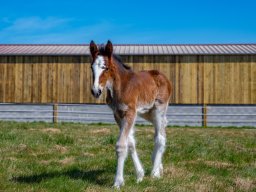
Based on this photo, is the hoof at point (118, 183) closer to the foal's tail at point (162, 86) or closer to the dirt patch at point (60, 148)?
the foal's tail at point (162, 86)

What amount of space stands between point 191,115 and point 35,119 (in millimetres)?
9500

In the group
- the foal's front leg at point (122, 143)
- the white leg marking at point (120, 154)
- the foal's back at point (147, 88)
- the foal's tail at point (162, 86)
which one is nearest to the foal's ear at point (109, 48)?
the foal's back at point (147, 88)

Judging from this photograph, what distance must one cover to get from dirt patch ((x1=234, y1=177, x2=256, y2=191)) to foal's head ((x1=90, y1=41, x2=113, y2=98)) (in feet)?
9.09

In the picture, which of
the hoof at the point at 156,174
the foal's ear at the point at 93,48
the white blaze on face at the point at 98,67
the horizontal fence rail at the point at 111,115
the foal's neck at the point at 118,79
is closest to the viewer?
the white blaze on face at the point at 98,67

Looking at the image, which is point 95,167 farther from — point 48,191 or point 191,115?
point 191,115

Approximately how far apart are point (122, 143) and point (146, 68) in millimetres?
24663

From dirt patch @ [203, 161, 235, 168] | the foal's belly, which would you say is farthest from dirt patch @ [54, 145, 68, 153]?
the foal's belly

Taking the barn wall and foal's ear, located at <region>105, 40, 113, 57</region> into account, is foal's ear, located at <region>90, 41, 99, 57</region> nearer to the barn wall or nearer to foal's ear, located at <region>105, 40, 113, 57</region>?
foal's ear, located at <region>105, 40, 113, 57</region>

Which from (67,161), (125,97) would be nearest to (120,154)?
(125,97)

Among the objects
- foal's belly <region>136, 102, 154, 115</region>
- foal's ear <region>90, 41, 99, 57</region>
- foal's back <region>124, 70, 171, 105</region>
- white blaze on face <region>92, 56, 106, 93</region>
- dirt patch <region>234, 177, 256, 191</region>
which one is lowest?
dirt patch <region>234, 177, 256, 191</region>

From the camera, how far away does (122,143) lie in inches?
256

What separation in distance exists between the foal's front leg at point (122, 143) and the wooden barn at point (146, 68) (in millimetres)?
24212

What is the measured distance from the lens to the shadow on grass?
694 cm

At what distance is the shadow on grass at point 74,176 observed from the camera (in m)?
6.94
